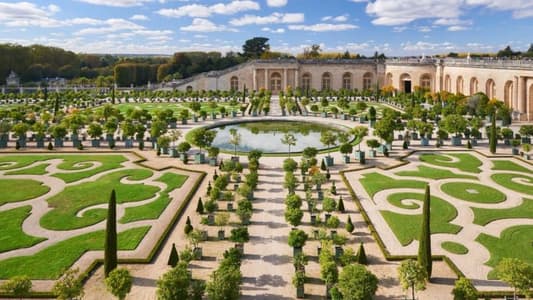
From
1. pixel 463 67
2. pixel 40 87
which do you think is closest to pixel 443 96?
pixel 463 67

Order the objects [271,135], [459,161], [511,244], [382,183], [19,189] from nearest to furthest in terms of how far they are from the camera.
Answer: [511,244] < [19,189] < [382,183] < [459,161] < [271,135]

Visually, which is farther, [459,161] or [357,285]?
[459,161]

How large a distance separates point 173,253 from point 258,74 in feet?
233

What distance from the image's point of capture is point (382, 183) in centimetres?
2739

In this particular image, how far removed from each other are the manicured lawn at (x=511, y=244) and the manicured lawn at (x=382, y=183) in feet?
23.0

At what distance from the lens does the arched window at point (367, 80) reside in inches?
3489

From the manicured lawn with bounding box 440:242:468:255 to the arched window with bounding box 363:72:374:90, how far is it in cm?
7274

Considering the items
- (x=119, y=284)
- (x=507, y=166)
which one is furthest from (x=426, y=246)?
(x=507, y=166)

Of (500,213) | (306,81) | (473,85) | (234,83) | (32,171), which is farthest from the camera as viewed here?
(306,81)

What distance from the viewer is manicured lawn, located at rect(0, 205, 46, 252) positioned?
18.9 metres

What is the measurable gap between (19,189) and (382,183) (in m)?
22.0

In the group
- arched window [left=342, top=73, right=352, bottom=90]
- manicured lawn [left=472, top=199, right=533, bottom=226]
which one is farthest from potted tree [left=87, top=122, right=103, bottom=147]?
arched window [left=342, top=73, right=352, bottom=90]

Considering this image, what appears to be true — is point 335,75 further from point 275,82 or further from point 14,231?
point 14,231

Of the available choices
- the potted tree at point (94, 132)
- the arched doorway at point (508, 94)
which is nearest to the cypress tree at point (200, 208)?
the potted tree at point (94, 132)
